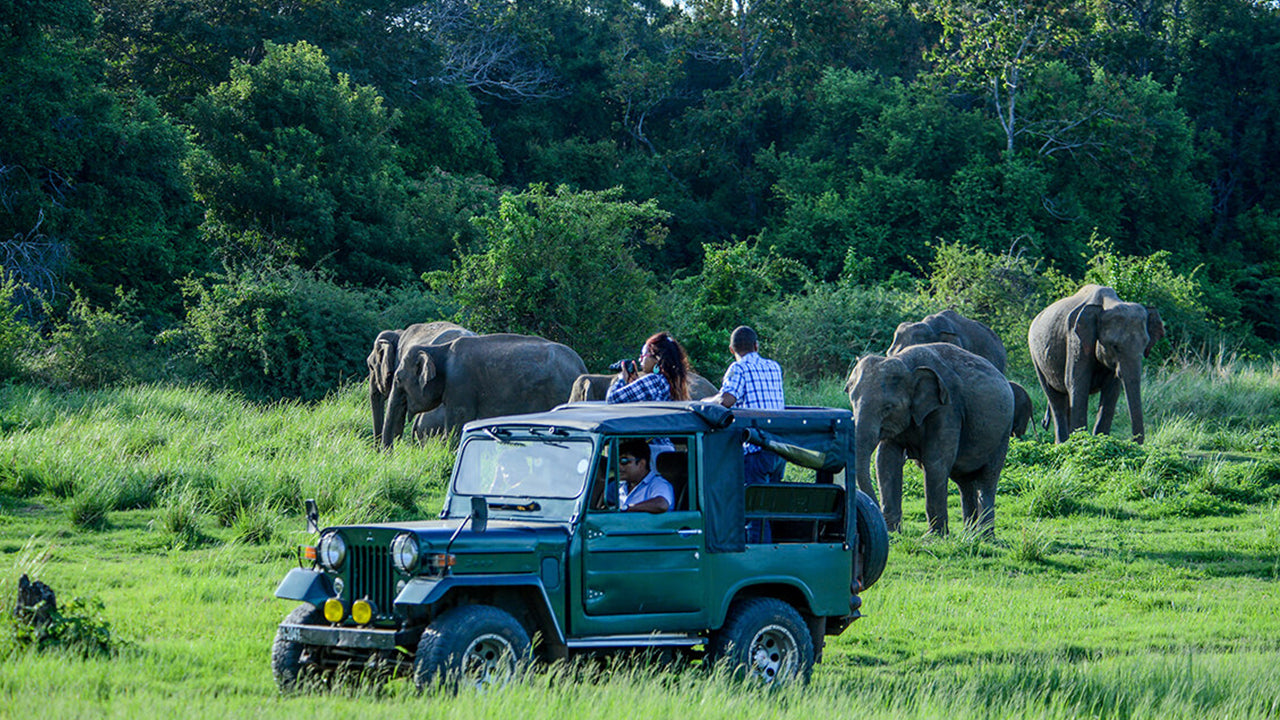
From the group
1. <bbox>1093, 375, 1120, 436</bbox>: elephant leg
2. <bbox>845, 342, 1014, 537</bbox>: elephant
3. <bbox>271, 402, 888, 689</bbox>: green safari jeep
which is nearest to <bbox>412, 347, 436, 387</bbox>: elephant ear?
<bbox>845, 342, 1014, 537</bbox>: elephant

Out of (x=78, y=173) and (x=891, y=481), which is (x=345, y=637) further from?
(x=78, y=173)

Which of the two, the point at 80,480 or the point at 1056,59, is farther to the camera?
the point at 1056,59

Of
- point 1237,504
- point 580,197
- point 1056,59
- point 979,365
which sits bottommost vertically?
point 1237,504

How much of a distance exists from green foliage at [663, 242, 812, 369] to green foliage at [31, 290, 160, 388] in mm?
10128

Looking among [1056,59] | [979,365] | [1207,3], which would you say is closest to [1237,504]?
[979,365]

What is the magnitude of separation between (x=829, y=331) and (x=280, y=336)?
1119cm

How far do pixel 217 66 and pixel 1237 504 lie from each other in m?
30.0

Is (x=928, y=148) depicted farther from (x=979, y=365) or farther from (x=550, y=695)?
(x=550, y=695)

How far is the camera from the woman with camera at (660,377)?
413 inches

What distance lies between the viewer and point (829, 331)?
31.4 m

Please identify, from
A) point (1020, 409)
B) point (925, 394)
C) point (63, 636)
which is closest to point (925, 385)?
point (925, 394)

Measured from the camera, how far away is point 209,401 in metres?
23.6

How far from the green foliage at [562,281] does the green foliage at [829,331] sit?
17.3 ft

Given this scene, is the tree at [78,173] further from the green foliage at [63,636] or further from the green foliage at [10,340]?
the green foliage at [63,636]
